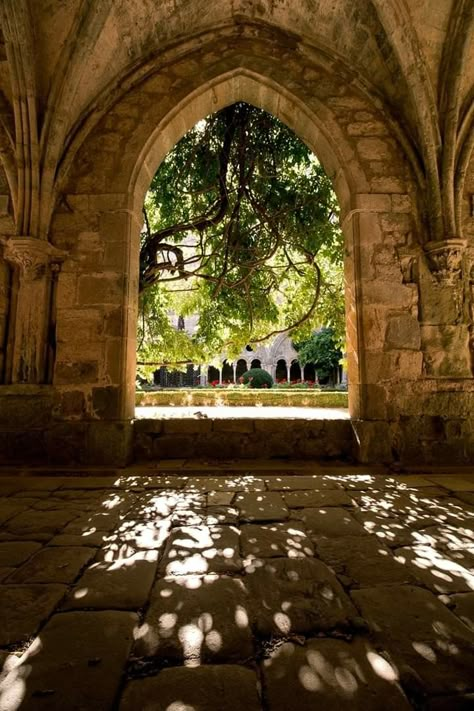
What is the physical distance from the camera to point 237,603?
4.28 ft

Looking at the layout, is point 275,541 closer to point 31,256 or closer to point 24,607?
point 24,607

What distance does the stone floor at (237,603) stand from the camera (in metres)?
0.95

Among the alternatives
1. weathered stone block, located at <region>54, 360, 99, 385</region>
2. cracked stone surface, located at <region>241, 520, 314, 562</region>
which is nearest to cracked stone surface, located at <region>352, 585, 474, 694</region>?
cracked stone surface, located at <region>241, 520, 314, 562</region>

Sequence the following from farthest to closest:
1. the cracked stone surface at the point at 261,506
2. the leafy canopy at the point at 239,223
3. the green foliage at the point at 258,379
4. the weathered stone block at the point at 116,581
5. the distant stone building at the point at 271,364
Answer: the distant stone building at the point at 271,364
the green foliage at the point at 258,379
the leafy canopy at the point at 239,223
the cracked stone surface at the point at 261,506
the weathered stone block at the point at 116,581

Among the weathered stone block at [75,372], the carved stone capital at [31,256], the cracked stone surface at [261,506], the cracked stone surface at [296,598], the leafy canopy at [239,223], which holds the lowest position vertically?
the cracked stone surface at [261,506]

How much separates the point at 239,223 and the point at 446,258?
3.44 metres

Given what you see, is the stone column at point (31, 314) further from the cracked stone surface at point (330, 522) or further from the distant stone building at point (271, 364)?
the distant stone building at point (271, 364)

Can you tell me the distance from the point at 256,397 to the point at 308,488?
31.3ft

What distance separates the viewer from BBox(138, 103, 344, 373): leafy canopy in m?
5.12

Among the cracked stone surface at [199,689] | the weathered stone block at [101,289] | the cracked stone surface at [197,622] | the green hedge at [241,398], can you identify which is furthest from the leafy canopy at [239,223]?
the green hedge at [241,398]

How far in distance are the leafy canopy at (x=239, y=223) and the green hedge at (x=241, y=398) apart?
5.63 m

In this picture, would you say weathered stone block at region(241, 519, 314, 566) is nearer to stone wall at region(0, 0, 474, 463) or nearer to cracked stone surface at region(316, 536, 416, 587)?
cracked stone surface at region(316, 536, 416, 587)

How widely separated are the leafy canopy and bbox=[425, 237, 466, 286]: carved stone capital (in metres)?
2.04

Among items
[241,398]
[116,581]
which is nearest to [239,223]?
[116,581]
